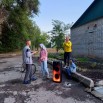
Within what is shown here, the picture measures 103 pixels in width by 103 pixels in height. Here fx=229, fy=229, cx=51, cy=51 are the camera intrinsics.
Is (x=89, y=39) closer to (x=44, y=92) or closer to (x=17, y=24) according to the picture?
(x=17, y=24)

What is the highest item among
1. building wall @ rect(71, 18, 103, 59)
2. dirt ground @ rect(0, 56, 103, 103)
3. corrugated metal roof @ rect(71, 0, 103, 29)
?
corrugated metal roof @ rect(71, 0, 103, 29)

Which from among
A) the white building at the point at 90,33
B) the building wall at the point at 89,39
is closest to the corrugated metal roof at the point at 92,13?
the white building at the point at 90,33

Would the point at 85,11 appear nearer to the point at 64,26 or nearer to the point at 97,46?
the point at 97,46

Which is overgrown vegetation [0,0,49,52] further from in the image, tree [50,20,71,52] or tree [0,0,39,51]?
tree [50,20,71,52]

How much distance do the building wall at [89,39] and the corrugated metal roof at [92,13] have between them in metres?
0.53

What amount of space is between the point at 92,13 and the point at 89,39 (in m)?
2.93

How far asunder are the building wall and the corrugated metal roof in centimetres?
53

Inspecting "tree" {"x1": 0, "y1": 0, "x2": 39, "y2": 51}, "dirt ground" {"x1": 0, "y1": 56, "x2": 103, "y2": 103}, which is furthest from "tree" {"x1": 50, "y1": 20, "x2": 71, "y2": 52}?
"dirt ground" {"x1": 0, "y1": 56, "x2": 103, "y2": 103}

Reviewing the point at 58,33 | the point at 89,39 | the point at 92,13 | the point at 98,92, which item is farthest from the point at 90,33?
the point at 58,33

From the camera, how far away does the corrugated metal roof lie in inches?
916

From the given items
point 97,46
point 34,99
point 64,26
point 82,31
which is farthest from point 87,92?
point 64,26

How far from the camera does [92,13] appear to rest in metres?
25.4

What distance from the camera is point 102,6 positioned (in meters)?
23.1

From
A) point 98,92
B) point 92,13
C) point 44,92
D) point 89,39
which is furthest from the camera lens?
point 92,13
